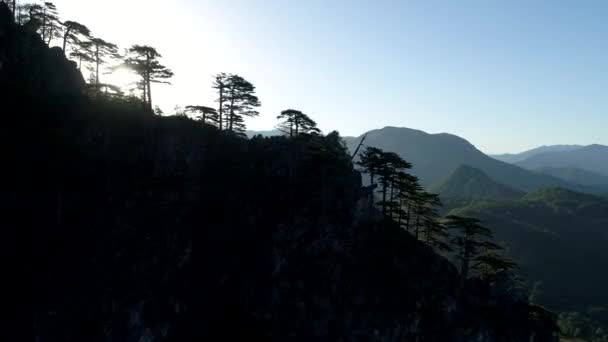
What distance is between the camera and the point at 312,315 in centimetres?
4112

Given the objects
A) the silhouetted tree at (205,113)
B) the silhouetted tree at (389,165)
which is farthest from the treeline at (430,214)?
the silhouetted tree at (205,113)

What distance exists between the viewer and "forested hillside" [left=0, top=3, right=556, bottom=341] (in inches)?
1358

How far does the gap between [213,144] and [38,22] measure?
32153 mm

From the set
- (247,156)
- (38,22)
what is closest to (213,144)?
(247,156)

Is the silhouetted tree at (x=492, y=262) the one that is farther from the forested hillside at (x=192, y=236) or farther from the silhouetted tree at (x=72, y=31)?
the silhouetted tree at (x=72, y=31)

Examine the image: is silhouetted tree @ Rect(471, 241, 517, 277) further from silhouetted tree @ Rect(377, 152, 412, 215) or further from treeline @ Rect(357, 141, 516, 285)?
silhouetted tree @ Rect(377, 152, 412, 215)

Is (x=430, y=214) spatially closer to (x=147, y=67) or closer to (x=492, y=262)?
(x=492, y=262)

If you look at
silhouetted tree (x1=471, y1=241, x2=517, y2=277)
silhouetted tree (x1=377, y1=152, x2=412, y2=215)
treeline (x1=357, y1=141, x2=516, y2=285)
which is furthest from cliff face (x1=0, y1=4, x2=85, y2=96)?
silhouetted tree (x1=471, y1=241, x2=517, y2=277)

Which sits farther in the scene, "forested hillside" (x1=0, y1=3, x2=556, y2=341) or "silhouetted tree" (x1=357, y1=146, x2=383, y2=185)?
"silhouetted tree" (x1=357, y1=146, x2=383, y2=185)

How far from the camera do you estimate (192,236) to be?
4281cm

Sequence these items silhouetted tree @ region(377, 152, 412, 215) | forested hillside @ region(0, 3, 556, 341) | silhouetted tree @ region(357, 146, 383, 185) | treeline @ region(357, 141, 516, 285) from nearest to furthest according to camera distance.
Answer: forested hillside @ region(0, 3, 556, 341) < treeline @ region(357, 141, 516, 285) < silhouetted tree @ region(377, 152, 412, 215) < silhouetted tree @ region(357, 146, 383, 185)

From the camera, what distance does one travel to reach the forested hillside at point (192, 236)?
34500 mm

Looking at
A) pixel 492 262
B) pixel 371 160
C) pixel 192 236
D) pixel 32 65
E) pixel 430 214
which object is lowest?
pixel 492 262

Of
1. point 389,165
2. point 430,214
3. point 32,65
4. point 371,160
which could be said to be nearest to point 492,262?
point 430,214
